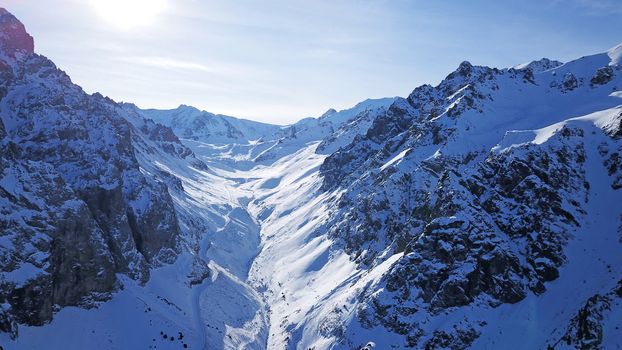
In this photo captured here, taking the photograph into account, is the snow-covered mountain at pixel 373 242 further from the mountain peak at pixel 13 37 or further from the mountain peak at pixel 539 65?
the mountain peak at pixel 539 65

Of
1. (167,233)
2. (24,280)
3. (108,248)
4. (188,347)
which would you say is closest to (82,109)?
(167,233)

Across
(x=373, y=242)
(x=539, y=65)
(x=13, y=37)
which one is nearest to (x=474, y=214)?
(x=373, y=242)

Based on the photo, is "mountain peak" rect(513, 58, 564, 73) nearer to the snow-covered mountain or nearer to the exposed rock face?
the snow-covered mountain

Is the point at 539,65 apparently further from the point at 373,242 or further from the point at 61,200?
the point at 61,200

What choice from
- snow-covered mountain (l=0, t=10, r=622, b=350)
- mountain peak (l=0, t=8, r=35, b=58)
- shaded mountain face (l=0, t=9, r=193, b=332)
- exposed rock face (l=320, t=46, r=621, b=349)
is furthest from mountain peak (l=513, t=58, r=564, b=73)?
mountain peak (l=0, t=8, r=35, b=58)

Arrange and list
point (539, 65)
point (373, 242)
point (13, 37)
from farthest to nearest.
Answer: point (539, 65)
point (13, 37)
point (373, 242)
